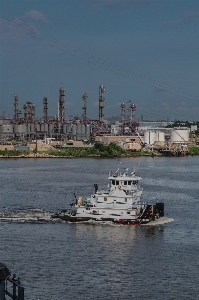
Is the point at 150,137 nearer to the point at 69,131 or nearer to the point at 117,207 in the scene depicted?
the point at 69,131

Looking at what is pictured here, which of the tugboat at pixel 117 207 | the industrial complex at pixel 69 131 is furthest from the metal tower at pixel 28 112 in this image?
the tugboat at pixel 117 207

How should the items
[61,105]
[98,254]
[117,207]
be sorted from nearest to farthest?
[98,254]
[117,207]
[61,105]

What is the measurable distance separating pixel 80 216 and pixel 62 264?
823 cm

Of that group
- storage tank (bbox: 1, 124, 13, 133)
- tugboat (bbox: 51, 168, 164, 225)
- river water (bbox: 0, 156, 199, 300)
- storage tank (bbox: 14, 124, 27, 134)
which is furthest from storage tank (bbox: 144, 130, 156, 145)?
tugboat (bbox: 51, 168, 164, 225)

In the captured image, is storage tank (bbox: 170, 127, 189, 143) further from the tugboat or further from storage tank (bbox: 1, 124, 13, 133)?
the tugboat

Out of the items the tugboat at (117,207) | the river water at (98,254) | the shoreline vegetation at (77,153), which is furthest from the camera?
the shoreline vegetation at (77,153)

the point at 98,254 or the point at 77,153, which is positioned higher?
the point at 77,153

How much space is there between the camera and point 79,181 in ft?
176

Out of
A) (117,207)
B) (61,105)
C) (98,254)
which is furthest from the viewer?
(61,105)

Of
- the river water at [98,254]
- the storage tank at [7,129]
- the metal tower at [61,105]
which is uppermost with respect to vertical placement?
the metal tower at [61,105]

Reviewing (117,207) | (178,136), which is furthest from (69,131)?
(117,207)

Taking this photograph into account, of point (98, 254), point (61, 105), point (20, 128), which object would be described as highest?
point (61, 105)

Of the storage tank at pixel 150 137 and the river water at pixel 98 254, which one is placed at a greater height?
the storage tank at pixel 150 137

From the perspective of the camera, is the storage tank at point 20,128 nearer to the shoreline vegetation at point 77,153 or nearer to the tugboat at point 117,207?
the shoreline vegetation at point 77,153
